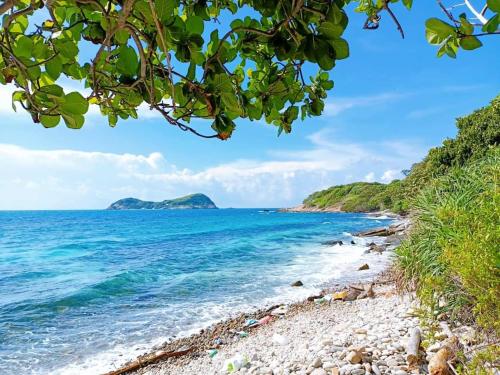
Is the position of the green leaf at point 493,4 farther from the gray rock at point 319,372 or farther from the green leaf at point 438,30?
the gray rock at point 319,372

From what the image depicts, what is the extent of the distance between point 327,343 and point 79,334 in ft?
22.3

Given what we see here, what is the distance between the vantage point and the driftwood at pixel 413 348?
13.5ft

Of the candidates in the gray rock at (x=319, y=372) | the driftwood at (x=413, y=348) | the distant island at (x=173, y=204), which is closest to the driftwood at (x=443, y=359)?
the driftwood at (x=413, y=348)

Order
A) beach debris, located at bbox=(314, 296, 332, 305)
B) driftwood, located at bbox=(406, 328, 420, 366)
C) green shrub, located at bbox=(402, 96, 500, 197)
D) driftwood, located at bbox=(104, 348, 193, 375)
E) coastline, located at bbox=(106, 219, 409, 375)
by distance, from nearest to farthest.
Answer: driftwood, located at bbox=(406, 328, 420, 366)
driftwood, located at bbox=(104, 348, 193, 375)
coastline, located at bbox=(106, 219, 409, 375)
beach debris, located at bbox=(314, 296, 332, 305)
green shrub, located at bbox=(402, 96, 500, 197)

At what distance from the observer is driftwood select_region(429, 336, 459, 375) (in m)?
3.63

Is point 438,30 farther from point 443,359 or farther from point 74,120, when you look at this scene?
point 443,359

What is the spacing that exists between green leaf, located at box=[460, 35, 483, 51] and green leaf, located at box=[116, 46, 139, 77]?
33.6 inches

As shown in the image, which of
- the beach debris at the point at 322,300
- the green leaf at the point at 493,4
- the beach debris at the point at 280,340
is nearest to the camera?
the green leaf at the point at 493,4

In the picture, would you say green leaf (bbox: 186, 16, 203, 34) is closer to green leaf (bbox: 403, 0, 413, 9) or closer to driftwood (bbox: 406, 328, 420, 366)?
green leaf (bbox: 403, 0, 413, 9)

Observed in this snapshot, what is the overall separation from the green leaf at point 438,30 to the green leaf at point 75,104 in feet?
2.72

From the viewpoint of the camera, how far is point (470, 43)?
0.93m

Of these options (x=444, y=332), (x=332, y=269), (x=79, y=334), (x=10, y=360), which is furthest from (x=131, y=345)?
(x=332, y=269)

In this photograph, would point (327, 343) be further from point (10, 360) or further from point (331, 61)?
point (10, 360)

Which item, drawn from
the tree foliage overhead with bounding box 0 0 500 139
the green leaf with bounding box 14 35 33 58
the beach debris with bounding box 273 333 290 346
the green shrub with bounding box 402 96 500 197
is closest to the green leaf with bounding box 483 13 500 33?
the tree foliage overhead with bounding box 0 0 500 139
